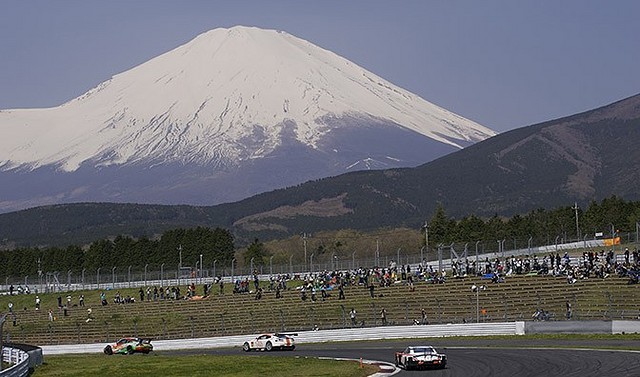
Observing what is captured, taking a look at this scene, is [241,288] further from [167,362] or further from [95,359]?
[167,362]

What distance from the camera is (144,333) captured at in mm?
91312

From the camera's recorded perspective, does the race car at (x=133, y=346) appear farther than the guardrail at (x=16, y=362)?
Yes

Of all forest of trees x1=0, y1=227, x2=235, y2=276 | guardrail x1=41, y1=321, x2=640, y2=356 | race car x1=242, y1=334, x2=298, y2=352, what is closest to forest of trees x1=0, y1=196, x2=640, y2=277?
forest of trees x1=0, y1=227, x2=235, y2=276

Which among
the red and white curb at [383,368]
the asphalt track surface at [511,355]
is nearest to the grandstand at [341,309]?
the asphalt track surface at [511,355]

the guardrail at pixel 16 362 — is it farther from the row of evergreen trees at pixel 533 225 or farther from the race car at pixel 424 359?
the row of evergreen trees at pixel 533 225

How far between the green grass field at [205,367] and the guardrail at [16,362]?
1157 mm

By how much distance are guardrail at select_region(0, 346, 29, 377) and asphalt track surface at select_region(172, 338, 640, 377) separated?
13.3m

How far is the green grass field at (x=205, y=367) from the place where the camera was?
177 feet

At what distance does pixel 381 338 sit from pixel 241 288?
28861 mm

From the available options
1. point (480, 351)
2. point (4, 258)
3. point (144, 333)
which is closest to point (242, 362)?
point (480, 351)

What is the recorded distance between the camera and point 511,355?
182ft

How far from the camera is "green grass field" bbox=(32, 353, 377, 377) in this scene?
5384 cm

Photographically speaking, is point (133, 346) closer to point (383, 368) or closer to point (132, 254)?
point (383, 368)

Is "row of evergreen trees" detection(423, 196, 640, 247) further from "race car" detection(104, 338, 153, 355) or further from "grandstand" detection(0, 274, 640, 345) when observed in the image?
"race car" detection(104, 338, 153, 355)
